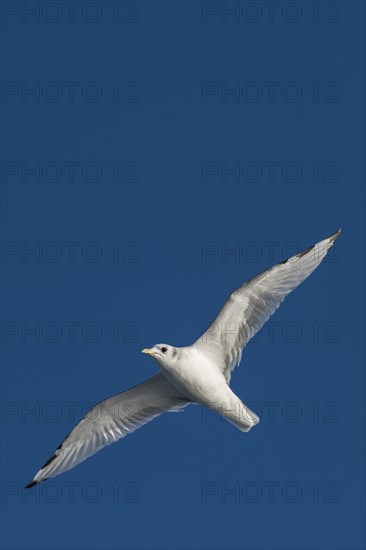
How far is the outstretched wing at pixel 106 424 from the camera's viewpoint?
43.7 feet

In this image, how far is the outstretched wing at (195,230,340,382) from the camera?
1258cm

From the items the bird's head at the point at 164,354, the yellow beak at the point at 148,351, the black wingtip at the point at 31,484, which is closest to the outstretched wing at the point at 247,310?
the bird's head at the point at 164,354

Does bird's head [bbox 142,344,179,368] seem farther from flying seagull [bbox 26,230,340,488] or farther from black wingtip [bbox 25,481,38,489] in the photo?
black wingtip [bbox 25,481,38,489]

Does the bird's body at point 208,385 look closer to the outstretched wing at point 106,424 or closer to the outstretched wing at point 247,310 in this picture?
the outstretched wing at point 247,310

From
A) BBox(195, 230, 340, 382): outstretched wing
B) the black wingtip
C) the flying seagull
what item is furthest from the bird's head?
the black wingtip

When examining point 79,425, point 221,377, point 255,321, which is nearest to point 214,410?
point 221,377

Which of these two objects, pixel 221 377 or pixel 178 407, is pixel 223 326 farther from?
pixel 178 407

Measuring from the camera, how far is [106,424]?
1354 centimetres

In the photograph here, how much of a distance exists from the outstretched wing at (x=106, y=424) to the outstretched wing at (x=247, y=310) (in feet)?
3.54

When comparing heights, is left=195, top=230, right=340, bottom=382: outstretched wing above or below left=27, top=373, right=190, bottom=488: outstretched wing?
above

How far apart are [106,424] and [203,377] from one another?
81.3 inches

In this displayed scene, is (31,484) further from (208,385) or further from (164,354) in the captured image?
(208,385)

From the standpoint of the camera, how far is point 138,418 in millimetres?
13508

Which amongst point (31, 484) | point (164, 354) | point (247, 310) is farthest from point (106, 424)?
point (247, 310)
